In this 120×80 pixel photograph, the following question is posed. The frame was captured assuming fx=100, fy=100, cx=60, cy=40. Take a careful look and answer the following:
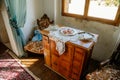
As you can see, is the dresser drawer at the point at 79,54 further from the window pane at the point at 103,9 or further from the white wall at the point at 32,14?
the white wall at the point at 32,14

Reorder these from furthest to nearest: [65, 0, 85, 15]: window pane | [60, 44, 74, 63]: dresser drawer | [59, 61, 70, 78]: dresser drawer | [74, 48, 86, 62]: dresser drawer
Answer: [65, 0, 85, 15]: window pane → [59, 61, 70, 78]: dresser drawer → [60, 44, 74, 63]: dresser drawer → [74, 48, 86, 62]: dresser drawer

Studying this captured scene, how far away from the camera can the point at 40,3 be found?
8.45ft

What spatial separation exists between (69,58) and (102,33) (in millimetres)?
913

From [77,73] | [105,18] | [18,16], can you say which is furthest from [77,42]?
[18,16]

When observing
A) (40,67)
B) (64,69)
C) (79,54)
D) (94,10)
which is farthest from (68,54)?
(94,10)

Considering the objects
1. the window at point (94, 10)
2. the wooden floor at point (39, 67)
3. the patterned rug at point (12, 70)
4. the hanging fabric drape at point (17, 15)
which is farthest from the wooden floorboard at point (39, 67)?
the window at point (94, 10)

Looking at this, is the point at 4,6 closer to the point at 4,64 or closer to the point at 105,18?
the point at 4,64

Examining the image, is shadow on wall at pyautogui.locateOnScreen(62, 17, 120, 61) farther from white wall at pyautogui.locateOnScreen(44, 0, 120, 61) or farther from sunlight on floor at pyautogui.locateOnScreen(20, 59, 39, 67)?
sunlight on floor at pyautogui.locateOnScreen(20, 59, 39, 67)

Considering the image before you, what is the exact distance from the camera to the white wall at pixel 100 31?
74.6 inches

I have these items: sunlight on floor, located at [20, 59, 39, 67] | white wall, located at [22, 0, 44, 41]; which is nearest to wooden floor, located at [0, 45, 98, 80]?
sunlight on floor, located at [20, 59, 39, 67]

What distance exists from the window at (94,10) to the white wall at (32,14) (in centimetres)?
68

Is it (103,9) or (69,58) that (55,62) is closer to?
(69,58)

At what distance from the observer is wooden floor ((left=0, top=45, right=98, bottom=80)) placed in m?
1.93

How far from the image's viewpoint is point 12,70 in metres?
2.04
